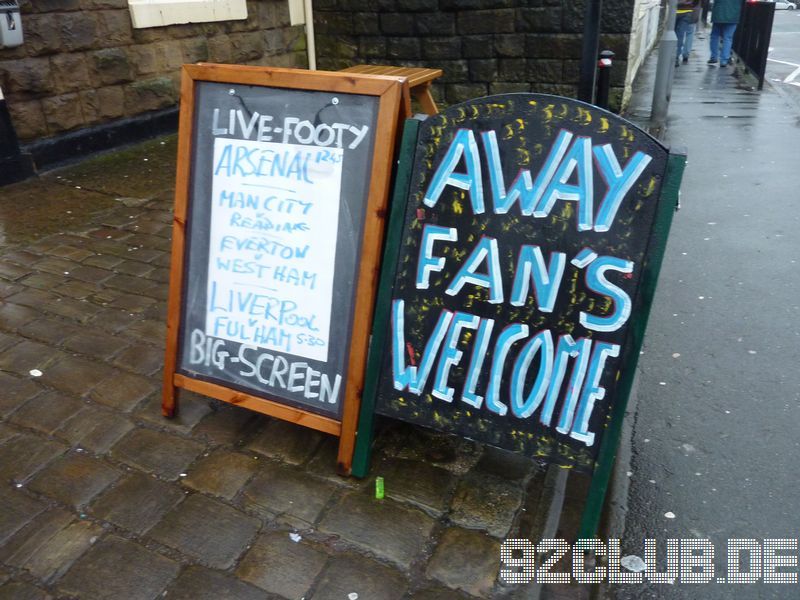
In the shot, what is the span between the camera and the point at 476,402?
2.48 meters

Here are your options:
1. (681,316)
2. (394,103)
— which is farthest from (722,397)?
(394,103)

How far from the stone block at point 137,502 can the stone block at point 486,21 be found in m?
7.80

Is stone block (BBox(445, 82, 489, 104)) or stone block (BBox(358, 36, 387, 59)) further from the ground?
stone block (BBox(358, 36, 387, 59))

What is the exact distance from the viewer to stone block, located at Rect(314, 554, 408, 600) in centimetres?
224

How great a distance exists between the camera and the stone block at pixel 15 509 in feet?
8.16

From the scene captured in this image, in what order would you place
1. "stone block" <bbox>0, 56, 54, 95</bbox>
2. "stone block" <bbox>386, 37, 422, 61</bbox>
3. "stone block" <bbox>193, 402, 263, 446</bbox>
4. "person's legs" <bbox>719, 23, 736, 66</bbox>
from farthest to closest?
"person's legs" <bbox>719, 23, 736, 66</bbox> → "stone block" <bbox>386, 37, 422, 61</bbox> → "stone block" <bbox>0, 56, 54, 95</bbox> → "stone block" <bbox>193, 402, 263, 446</bbox>

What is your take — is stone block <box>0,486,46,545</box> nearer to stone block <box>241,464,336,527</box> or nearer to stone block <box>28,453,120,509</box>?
stone block <box>28,453,120,509</box>

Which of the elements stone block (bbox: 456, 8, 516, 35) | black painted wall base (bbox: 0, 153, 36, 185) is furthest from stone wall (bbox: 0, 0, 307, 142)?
stone block (bbox: 456, 8, 516, 35)

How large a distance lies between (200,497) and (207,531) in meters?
0.19

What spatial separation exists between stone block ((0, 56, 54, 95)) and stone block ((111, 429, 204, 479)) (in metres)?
4.33

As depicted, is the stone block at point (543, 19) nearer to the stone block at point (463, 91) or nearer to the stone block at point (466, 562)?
the stone block at point (463, 91)

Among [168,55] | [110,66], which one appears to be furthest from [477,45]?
[110,66]

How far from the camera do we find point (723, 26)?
43.7 feet

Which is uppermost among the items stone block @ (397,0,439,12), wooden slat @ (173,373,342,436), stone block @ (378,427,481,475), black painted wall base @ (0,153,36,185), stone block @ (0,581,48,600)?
stone block @ (397,0,439,12)
